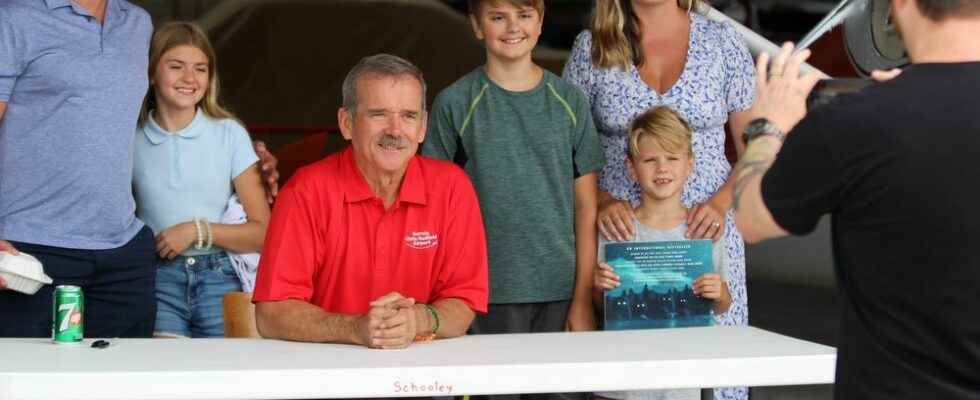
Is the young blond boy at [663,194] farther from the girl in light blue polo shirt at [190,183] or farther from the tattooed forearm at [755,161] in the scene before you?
the tattooed forearm at [755,161]

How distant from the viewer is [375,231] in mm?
3613

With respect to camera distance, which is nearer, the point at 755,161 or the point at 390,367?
the point at 755,161

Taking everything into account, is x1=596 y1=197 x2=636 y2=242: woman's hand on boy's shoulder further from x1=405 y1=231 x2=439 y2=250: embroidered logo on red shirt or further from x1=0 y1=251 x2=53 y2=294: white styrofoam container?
x1=0 y1=251 x2=53 y2=294: white styrofoam container

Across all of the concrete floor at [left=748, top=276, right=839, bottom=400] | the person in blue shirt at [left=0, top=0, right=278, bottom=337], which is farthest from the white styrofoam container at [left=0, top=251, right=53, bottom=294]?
the concrete floor at [left=748, top=276, right=839, bottom=400]

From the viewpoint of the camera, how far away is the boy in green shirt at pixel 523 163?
4152mm

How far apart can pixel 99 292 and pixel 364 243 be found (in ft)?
2.78

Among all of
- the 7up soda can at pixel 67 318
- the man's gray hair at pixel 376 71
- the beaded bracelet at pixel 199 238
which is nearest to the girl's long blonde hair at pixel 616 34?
the man's gray hair at pixel 376 71

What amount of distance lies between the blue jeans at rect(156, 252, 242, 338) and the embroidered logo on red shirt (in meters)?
0.91

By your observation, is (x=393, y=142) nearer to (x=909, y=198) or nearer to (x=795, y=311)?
(x=909, y=198)

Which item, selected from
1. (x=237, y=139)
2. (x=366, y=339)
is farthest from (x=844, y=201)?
(x=237, y=139)

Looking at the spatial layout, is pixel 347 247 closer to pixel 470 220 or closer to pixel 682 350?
pixel 470 220

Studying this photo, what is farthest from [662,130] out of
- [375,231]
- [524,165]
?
[375,231]

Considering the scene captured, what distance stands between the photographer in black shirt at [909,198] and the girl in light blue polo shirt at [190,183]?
2408 millimetres

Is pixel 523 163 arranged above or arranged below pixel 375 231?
above
